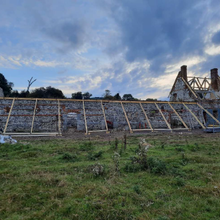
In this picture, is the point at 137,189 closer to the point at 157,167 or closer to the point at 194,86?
Answer: the point at 157,167

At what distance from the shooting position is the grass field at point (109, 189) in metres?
2.90

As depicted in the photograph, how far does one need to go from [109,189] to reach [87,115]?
11.7 meters

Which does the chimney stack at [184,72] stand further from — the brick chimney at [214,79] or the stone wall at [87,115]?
the stone wall at [87,115]

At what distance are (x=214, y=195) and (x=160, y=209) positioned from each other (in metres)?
1.30

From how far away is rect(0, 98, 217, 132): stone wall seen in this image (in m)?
13.6

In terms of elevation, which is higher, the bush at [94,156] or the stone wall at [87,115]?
the stone wall at [87,115]

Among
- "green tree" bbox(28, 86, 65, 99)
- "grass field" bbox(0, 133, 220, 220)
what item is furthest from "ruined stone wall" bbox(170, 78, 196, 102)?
"green tree" bbox(28, 86, 65, 99)

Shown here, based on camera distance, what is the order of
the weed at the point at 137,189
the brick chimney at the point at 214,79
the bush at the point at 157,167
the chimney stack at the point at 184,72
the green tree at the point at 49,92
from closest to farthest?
1. the weed at the point at 137,189
2. the bush at the point at 157,167
3. the chimney stack at the point at 184,72
4. the brick chimney at the point at 214,79
5. the green tree at the point at 49,92

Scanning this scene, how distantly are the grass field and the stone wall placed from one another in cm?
822

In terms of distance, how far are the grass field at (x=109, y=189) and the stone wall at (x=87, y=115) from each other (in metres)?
8.22

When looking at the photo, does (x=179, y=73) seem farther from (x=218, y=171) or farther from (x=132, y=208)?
(x=132, y=208)

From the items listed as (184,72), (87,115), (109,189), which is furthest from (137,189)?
(184,72)

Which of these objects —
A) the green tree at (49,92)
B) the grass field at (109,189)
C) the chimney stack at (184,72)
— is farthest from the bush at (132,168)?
the green tree at (49,92)

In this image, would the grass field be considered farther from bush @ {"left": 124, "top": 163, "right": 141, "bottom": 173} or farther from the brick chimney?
the brick chimney
